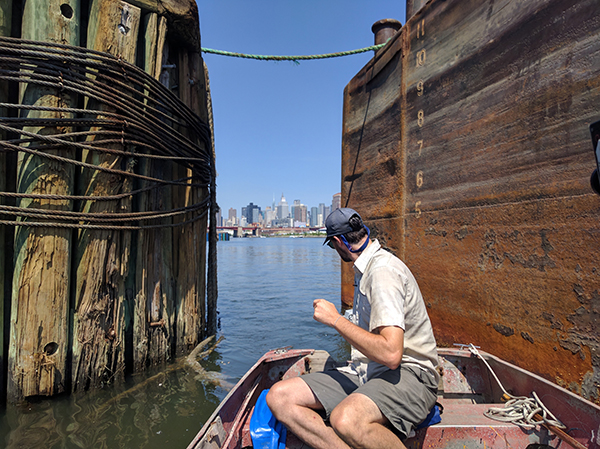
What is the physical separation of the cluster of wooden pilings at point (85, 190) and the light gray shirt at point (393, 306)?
10.3ft

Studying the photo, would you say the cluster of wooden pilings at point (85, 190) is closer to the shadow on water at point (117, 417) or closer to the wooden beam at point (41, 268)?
the wooden beam at point (41, 268)

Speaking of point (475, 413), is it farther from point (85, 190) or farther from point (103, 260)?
point (85, 190)

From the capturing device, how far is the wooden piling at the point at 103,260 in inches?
170

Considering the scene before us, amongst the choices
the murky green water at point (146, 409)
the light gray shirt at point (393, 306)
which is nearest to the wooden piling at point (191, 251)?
the murky green water at point (146, 409)

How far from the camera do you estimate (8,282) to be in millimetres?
4129

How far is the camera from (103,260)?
443cm

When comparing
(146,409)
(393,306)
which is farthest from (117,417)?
(393,306)

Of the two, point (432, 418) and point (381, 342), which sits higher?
point (381, 342)

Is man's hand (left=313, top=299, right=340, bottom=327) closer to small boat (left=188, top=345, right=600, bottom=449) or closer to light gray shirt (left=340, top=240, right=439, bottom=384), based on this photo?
light gray shirt (left=340, top=240, right=439, bottom=384)

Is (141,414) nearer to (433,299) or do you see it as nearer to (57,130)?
(57,130)

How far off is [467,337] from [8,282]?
5.44 meters

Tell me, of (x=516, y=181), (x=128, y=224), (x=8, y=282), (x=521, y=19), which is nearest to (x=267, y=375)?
(x=128, y=224)

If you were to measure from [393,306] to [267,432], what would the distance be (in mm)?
1464

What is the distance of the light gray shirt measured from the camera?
2.58 meters
